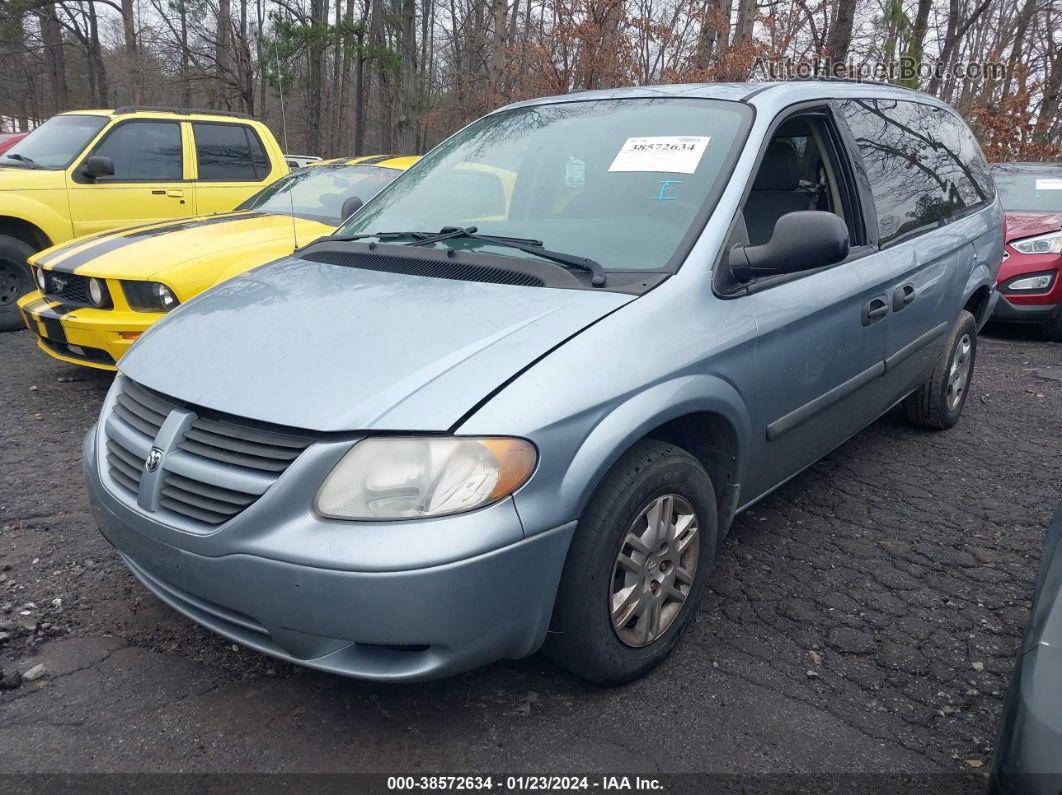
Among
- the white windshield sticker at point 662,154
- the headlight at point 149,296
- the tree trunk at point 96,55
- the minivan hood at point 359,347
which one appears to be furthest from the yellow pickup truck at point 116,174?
the tree trunk at point 96,55

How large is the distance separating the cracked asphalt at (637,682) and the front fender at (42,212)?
3.88 metres

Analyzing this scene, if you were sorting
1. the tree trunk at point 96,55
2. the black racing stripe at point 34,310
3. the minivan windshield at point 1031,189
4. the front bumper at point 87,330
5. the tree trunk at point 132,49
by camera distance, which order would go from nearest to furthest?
1. the front bumper at point 87,330
2. the black racing stripe at point 34,310
3. the minivan windshield at point 1031,189
4. the tree trunk at point 132,49
5. the tree trunk at point 96,55

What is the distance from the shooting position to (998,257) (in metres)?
5.00

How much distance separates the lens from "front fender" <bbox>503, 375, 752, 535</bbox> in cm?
204

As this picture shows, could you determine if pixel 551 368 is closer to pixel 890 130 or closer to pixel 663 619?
pixel 663 619

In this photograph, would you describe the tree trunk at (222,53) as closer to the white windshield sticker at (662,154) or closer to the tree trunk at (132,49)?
the tree trunk at (132,49)

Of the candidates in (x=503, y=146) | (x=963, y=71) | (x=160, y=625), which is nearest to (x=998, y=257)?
(x=503, y=146)

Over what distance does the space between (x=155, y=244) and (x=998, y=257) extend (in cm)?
513

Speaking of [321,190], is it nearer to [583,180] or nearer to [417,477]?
[583,180]

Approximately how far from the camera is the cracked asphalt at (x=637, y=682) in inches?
87.7

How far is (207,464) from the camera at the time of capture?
213cm

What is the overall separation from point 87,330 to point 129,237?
2.91ft

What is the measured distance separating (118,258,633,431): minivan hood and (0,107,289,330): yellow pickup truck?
486 centimetres

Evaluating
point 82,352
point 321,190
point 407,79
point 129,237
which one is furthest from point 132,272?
point 407,79
